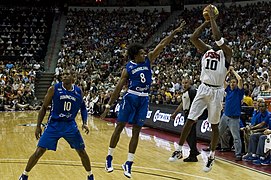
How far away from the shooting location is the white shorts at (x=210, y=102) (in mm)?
6930

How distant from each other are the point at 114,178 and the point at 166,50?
65.2 ft

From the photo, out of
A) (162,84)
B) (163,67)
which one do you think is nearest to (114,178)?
(162,84)

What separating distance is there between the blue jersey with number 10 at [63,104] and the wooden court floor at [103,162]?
1.76 metres

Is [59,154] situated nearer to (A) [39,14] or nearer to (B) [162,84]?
(B) [162,84]

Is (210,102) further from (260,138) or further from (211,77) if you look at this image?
(260,138)

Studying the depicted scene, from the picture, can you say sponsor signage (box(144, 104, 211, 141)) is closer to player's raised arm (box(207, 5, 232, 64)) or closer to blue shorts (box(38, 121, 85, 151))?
player's raised arm (box(207, 5, 232, 64))

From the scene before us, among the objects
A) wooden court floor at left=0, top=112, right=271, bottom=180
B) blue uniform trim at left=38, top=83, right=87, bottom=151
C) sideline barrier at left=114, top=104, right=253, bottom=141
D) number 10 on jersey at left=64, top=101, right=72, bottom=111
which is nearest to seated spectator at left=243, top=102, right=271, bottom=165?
wooden court floor at left=0, top=112, right=271, bottom=180

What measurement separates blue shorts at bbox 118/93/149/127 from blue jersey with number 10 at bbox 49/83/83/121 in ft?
2.50

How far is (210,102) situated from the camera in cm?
700

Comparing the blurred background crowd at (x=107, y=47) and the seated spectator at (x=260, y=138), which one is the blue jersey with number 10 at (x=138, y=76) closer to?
the seated spectator at (x=260, y=138)

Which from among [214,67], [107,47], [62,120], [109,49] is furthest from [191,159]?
[107,47]

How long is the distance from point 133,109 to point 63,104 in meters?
1.13

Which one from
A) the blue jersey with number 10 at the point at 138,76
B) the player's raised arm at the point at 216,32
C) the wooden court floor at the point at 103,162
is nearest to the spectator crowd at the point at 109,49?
the wooden court floor at the point at 103,162

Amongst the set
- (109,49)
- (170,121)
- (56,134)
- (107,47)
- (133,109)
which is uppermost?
(107,47)
